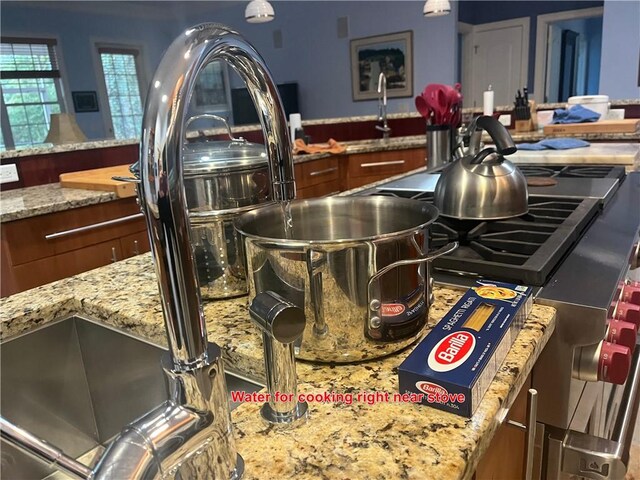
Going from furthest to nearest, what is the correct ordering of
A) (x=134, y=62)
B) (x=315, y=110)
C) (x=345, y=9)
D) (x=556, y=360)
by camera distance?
(x=134, y=62) → (x=315, y=110) → (x=345, y=9) → (x=556, y=360)

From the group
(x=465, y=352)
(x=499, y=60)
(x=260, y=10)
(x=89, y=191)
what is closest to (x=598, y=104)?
(x=260, y=10)

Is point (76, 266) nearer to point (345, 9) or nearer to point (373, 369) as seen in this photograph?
point (373, 369)

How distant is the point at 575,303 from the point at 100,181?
196cm

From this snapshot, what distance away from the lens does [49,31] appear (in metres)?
6.43

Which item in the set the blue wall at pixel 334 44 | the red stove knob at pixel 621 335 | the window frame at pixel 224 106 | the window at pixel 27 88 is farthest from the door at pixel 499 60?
the red stove knob at pixel 621 335

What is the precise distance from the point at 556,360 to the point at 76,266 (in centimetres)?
183

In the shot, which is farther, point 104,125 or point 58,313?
point 104,125

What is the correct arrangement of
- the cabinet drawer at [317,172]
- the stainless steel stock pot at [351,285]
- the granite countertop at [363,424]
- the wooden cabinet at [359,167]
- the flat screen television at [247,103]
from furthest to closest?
the flat screen television at [247,103] < the wooden cabinet at [359,167] < the cabinet drawer at [317,172] < the stainless steel stock pot at [351,285] < the granite countertop at [363,424]

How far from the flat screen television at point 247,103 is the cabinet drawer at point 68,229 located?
4802 millimetres

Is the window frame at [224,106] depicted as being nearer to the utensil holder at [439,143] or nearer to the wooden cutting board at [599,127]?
the wooden cutting board at [599,127]

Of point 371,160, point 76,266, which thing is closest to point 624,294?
point 76,266

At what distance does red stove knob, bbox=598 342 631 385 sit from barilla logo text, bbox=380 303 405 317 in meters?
0.34

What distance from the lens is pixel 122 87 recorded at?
7199 mm

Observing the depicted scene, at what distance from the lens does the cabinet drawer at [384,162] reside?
3.52m
